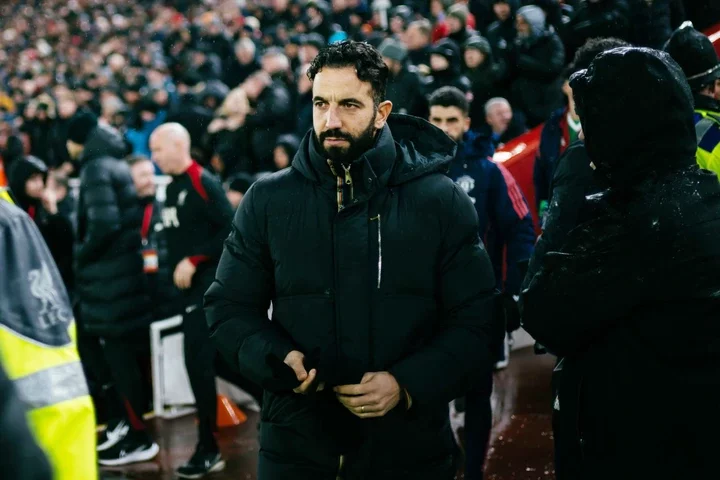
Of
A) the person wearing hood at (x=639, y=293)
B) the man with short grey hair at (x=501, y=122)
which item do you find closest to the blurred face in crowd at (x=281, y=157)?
the man with short grey hair at (x=501, y=122)

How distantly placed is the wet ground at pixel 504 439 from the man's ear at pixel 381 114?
2.68m

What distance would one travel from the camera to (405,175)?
269 centimetres

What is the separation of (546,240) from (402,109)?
5.43 metres

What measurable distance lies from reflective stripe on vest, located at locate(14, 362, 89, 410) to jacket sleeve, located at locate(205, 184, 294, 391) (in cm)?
90

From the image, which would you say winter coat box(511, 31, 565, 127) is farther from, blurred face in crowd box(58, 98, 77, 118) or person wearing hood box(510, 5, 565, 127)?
blurred face in crowd box(58, 98, 77, 118)

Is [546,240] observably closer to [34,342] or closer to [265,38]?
[34,342]

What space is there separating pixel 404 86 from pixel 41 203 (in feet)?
11.3

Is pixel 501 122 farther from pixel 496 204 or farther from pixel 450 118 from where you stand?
pixel 496 204

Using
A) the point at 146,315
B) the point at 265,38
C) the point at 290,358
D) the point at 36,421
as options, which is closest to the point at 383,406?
the point at 290,358

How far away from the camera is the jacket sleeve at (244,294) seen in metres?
2.60

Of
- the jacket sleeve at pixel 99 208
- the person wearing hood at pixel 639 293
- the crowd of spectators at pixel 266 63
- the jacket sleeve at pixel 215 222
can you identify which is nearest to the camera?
the person wearing hood at pixel 639 293

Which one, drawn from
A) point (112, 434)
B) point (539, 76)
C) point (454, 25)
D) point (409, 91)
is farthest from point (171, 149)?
point (454, 25)

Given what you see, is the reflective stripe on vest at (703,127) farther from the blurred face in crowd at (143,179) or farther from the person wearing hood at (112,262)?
the blurred face in crowd at (143,179)

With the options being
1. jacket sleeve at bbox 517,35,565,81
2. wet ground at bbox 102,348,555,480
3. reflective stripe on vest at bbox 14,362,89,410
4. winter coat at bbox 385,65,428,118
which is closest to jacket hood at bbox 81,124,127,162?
wet ground at bbox 102,348,555,480
